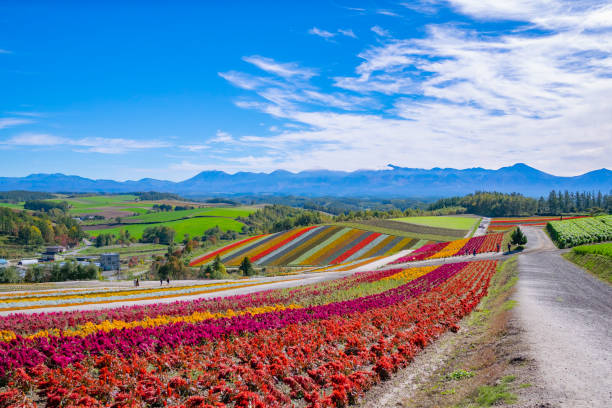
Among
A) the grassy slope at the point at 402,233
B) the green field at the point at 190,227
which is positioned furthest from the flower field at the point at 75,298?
the green field at the point at 190,227

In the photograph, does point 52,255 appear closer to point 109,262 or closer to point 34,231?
point 34,231

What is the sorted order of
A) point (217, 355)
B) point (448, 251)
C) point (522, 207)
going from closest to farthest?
1. point (217, 355)
2. point (448, 251)
3. point (522, 207)

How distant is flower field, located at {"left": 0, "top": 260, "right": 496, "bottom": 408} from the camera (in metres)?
8.42

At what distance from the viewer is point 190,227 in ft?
503

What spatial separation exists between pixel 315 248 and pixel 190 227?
92658mm

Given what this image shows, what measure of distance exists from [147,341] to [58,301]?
18943mm

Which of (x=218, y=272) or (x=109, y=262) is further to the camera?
(x=109, y=262)

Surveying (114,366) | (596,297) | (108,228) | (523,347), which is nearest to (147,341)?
(114,366)

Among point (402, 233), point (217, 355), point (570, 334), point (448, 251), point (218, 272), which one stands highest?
point (570, 334)

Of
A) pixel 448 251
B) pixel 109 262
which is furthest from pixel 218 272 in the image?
pixel 109 262

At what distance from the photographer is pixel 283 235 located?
95.4 meters

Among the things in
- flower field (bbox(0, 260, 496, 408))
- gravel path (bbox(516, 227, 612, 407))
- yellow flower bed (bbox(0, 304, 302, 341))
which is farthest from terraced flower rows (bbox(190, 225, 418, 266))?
flower field (bbox(0, 260, 496, 408))

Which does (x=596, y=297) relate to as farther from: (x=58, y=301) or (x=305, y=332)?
(x=58, y=301)

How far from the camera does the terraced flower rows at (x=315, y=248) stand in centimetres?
7025
